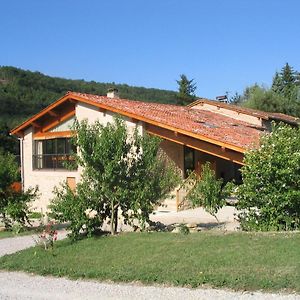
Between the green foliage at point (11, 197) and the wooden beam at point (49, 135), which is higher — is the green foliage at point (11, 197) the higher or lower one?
the lower one

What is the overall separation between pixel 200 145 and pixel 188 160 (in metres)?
3.79

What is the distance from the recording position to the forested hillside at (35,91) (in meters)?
56.9

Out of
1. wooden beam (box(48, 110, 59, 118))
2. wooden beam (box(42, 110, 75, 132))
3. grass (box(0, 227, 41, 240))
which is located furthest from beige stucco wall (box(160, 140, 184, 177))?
grass (box(0, 227, 41, 240))

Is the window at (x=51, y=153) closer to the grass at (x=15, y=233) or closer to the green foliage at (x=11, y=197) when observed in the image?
the green foliage at (x=11, y=197)

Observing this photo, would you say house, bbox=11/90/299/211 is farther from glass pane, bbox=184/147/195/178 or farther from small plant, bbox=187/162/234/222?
small plant, bbox=187/162/234/222

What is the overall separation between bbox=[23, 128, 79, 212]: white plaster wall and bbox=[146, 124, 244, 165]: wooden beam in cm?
533

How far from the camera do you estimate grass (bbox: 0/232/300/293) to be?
22.5ft

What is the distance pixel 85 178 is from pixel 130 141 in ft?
4.74

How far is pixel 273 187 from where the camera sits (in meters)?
10.3

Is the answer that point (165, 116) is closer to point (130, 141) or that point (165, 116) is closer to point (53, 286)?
point (130, 141)

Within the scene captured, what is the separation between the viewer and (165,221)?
631 inches

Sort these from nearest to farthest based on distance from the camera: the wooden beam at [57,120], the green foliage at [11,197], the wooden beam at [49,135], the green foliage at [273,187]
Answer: the green foliage at [273,187], the green foliage at [11,197], the wooden beam at [57,120], the wooden beam at [49,135]

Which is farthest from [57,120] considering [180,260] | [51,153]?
[180,260]

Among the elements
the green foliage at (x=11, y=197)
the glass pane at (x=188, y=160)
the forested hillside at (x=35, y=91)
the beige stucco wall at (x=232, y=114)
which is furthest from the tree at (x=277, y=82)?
the green foliage at (x=11, y=197)
